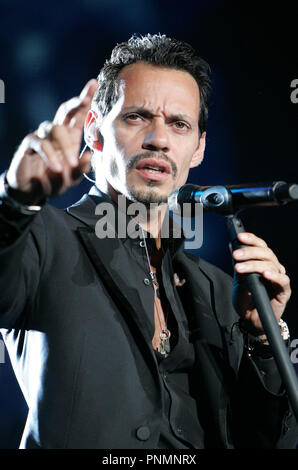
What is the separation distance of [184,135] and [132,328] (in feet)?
2.70

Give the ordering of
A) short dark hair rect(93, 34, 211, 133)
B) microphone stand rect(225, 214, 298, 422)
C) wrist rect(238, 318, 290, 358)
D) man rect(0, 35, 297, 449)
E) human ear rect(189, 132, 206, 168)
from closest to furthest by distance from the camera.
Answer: microphone stand rect(225, 214, 298, 422) → man rect(0, 35, 297, 449) → wrist rect(238, 318, 290, 358) → short dark hair rect(93, 34, 211, 133) → human ear rect(189, 132, 206, 168)

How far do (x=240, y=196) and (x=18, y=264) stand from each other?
22.2 inches

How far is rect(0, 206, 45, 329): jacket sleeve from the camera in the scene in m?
1.07

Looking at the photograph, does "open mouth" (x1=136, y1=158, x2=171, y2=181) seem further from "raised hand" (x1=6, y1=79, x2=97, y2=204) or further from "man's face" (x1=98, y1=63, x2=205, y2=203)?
"raised hand" (x1=6, y1=79, x2=97, y2=204)

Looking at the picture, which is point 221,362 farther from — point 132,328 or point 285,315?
point 285,315

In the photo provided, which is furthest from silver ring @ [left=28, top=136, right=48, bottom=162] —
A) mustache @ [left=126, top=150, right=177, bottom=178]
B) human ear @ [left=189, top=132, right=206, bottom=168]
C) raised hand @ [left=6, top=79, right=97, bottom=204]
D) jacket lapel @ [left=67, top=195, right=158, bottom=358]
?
human ear @ [left=189, top=132, right=206, bottom=168]

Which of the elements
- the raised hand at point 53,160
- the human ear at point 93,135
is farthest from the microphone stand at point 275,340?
the human ear at point 93,135

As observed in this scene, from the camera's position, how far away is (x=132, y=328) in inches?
55.5

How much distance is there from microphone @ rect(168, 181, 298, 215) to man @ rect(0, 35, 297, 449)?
0.09 m

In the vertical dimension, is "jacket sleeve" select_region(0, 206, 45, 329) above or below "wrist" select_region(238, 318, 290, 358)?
above

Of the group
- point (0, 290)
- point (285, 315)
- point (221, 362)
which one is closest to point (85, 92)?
point (0, 290)

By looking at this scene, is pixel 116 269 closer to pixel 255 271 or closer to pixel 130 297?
pixel 130 297

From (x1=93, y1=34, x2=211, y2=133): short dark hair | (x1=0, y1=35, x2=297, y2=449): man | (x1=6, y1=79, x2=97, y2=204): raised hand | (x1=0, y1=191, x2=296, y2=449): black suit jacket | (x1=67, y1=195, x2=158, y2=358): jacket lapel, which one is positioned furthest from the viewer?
(x1=93, y1=34, x2=211, y2=133): short dark hair

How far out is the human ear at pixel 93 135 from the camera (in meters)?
1.99
